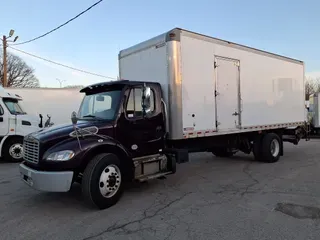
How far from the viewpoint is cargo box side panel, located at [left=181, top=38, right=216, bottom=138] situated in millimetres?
6523

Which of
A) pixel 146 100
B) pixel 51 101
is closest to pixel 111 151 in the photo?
pixel 146 100

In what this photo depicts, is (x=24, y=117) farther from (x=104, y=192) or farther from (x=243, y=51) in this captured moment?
(x=243, y=51)

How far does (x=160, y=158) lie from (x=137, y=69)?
8.19ft

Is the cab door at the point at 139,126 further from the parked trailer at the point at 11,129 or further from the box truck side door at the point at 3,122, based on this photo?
the box truck side door at the point at 3,122

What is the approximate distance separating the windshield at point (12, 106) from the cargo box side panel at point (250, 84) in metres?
7.51

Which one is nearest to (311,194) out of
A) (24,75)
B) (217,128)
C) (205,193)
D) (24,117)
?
(205,193)

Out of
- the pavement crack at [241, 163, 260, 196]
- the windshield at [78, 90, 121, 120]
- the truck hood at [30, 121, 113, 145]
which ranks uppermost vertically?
the windshield at [78, 90, 121, 120]

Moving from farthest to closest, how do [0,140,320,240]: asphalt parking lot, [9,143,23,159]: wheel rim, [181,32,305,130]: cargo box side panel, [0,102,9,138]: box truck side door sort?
[9,143,23,159]: wheel rim → [0,102,9,138]: box truck side door → [181,32,305,130]: cargo box side panel → [0,140,320,240]: asphalt parking lot

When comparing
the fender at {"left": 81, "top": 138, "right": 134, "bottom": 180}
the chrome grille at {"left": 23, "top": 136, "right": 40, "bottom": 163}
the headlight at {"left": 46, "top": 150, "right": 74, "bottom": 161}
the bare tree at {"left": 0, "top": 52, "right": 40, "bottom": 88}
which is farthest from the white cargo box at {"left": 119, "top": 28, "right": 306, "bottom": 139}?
the bare tree at {"left": 0, "top": 52, "right": 40, "bottom": 88}

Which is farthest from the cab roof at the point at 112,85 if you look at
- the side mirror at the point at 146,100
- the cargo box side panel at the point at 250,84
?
the cargo box side panel at the point at 250,84

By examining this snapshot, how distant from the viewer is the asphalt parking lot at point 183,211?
160 inches

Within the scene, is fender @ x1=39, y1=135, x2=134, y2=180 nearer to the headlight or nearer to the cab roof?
the headlight

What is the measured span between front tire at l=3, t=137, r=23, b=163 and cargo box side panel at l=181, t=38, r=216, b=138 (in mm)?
7125

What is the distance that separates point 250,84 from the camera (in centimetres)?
865
